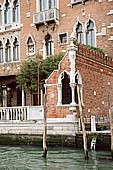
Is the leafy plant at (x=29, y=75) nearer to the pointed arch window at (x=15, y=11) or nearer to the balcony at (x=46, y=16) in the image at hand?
the balcony at (x=46, y=16)

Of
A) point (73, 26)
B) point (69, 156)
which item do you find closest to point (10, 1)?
point (73, 26)

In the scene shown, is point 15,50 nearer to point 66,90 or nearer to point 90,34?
point 90,34

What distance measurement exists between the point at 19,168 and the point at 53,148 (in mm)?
3204

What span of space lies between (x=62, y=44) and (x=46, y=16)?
1720 mm

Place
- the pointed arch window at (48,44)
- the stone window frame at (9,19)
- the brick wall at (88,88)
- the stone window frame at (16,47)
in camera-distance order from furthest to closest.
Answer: the stone window frame at (9,19)
the stone window frame at (16,47)
the pointed arch window at (48,44)
the brick wall at (88,88)

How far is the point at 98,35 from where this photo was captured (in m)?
16.3

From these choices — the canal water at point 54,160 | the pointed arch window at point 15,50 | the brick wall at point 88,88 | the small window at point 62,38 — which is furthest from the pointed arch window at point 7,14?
the canal water at point 54,160

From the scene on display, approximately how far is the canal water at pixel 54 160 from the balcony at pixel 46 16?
8.25 m

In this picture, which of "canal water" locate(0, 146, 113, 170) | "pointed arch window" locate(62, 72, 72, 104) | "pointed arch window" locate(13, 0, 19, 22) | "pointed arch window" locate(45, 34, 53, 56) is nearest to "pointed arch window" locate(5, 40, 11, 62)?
"pointed arch window" locate(13, 0, 19, 22)

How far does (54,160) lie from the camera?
947 cm

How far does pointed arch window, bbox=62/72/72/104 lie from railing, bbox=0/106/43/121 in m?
1.11

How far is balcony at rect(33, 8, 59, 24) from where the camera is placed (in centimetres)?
1761

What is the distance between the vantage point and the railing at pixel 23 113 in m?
13.3

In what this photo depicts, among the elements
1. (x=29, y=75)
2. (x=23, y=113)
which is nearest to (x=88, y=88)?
(x=23, y=113)
